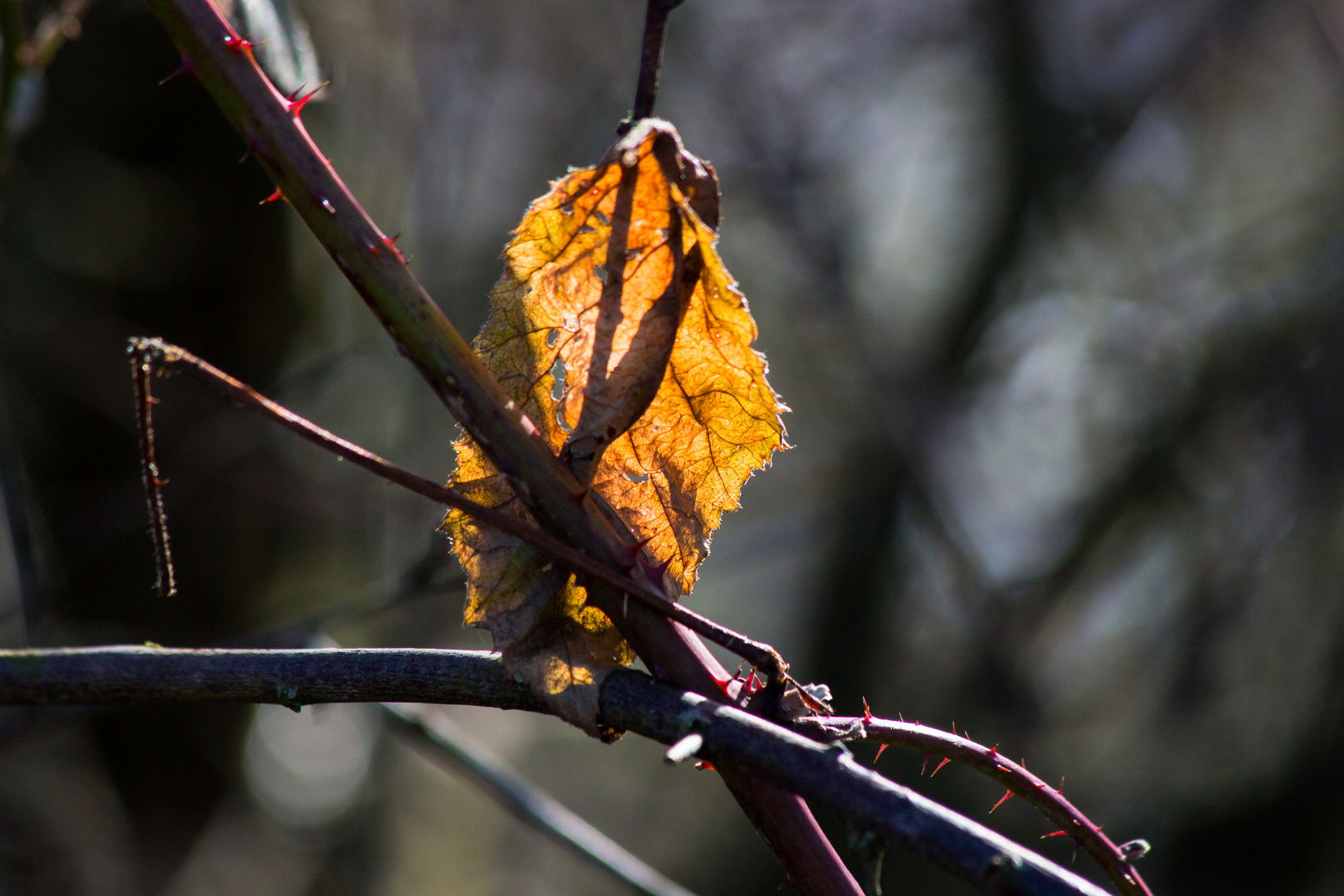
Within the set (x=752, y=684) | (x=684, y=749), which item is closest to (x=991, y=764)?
(x=752, y=684)

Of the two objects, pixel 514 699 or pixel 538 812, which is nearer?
pixel 514 699

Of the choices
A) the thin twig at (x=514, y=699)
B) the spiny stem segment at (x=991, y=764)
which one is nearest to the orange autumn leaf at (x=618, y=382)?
the thin twig at (x=514, y=699)

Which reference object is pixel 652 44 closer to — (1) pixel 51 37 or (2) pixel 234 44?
(2) pixel 234 44

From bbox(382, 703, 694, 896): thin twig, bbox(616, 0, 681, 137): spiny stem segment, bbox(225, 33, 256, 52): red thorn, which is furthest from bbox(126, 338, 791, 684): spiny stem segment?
bbox(382, 703, 694, 896): thin twig

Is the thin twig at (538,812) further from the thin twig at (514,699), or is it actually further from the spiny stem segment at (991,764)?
the spiny stem segment at (991,764)

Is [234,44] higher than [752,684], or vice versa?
[234,44]

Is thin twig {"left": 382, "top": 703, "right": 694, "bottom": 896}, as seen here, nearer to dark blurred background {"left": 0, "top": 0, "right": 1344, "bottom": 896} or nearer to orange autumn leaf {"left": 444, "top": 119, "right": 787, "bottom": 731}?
orange autumn leaf {"left": 444, "top": 119, "right": 787, "bottom": 731}

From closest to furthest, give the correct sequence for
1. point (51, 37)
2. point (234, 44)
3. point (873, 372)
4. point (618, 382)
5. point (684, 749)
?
1. point (684, 749)
2. point (234, 44)
3. point (618, 382)
4. point (51, 37)
5. point (873, 372)
